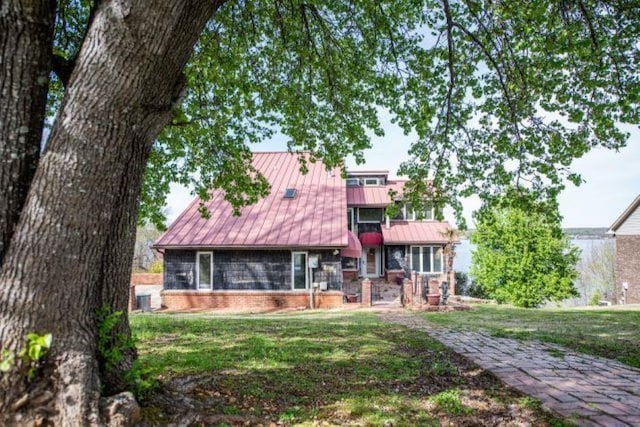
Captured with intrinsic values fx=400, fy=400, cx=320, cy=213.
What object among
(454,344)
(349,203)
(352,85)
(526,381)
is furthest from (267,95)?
(349,203)

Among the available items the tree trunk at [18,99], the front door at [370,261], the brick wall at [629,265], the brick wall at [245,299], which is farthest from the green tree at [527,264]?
the tree trunk at [18,99]

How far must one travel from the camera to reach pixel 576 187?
6824mm

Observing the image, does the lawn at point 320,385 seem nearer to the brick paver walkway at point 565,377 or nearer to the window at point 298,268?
the brick paver walkway at point 565,377

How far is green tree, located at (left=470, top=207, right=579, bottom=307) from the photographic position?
73.2 feet

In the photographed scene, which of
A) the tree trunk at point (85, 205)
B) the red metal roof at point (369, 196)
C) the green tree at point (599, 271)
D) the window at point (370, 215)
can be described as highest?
the red metal roof at point (369, 196)

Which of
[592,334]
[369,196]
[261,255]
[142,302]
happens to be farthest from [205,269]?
[592,334]

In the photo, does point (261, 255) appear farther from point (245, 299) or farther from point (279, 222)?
point (245, 299)

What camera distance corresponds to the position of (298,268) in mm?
18469

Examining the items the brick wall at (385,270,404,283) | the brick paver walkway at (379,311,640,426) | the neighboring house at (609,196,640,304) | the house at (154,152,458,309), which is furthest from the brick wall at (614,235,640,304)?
the brick paver walkway at (379,311,640,426)

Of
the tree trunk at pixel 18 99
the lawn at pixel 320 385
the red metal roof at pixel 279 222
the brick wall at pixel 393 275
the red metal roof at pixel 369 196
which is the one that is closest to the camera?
the tree trunk at pixel 18 99

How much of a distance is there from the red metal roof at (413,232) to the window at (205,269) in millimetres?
11104

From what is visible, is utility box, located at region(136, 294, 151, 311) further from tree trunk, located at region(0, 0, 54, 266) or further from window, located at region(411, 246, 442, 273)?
tree trunk, located at region(0, 0, 54, 266)

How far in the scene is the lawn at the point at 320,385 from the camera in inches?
136

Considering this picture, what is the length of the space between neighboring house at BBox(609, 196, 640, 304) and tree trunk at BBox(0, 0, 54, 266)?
94.7ft
